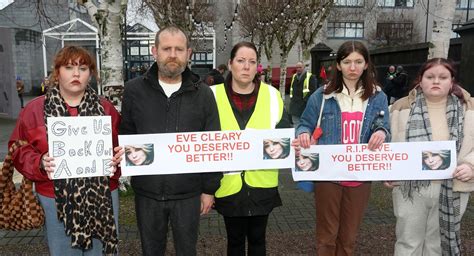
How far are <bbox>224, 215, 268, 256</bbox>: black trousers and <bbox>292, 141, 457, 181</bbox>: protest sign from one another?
1.72 ft

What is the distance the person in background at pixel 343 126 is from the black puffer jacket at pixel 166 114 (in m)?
0.83

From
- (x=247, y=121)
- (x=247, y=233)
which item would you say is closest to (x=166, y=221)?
(x=247, y=233)

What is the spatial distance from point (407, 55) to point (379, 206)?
10.5 m

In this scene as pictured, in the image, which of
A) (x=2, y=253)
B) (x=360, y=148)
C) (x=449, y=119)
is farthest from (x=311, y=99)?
(x=2, y=253)

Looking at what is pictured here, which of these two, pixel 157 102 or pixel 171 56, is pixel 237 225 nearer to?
pixel 157 102

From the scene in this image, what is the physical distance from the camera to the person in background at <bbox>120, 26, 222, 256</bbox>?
2.96m

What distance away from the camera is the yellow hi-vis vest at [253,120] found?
323 cm

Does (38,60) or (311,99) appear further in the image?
(38,60)

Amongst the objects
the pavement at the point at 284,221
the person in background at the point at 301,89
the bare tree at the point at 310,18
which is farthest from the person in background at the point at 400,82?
the pavement at the point at 284,221

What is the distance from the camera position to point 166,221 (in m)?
3.08

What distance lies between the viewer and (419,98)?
11.0 feet

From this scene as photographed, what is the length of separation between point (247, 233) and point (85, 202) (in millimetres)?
1342

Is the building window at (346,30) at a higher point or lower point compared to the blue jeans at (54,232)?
higher

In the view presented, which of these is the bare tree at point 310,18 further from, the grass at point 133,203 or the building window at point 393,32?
the building window at point 393,32
